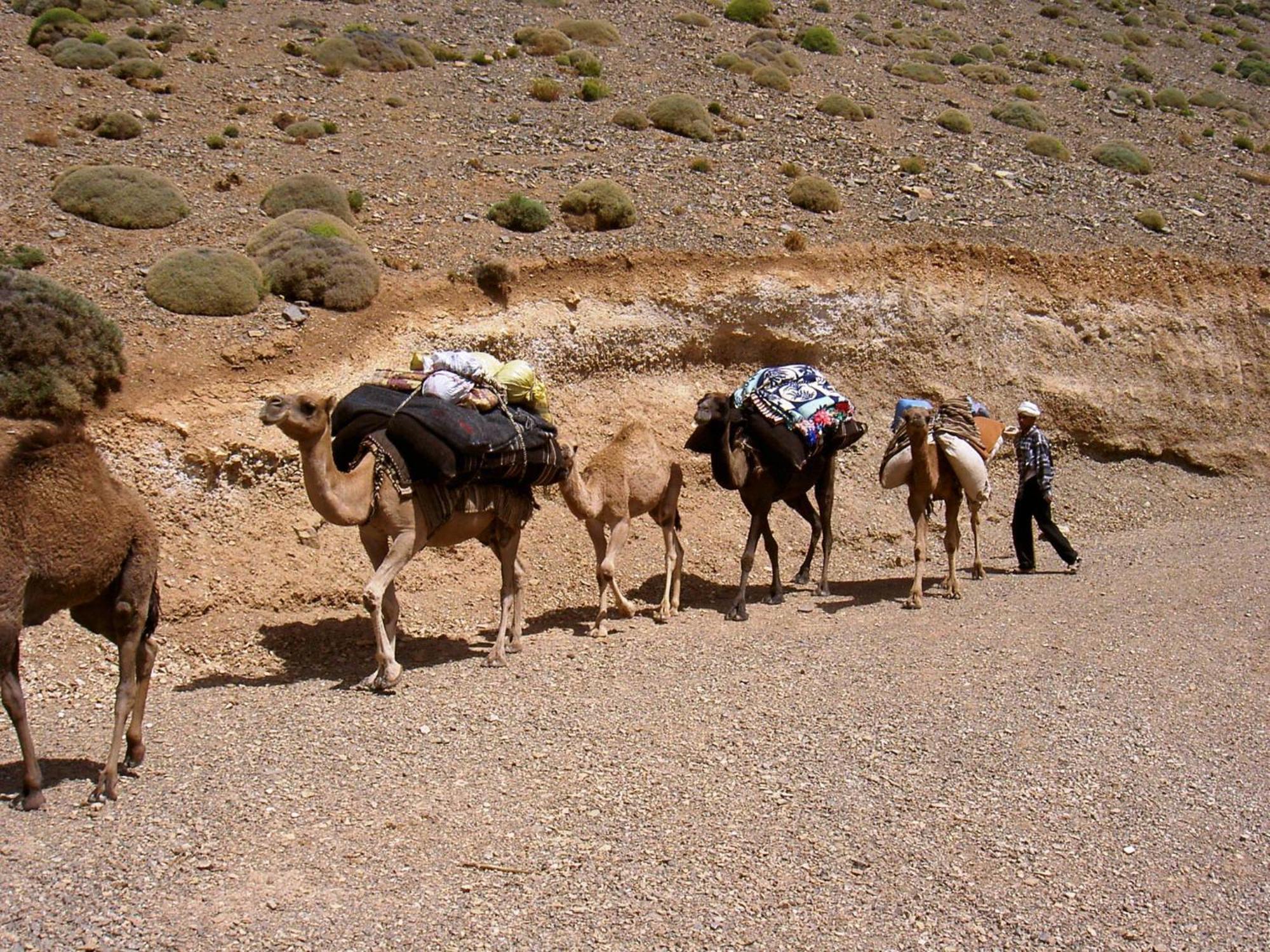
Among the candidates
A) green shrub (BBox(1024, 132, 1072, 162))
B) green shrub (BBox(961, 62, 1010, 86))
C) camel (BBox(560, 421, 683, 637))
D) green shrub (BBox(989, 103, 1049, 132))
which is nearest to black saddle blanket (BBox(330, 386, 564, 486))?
camel (BBox(560, 421, 683, 637))

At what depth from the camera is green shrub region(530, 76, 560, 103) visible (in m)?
28.5

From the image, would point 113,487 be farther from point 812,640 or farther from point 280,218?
point 280,218

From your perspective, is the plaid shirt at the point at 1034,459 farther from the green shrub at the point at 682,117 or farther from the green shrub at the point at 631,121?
the green shrub at the point at 631,121

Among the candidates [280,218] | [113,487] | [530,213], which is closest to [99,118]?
[280,218]

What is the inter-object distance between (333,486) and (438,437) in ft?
3.66

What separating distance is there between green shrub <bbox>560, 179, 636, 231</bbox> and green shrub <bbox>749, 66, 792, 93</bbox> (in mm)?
14061

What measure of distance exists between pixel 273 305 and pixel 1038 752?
36.5ft

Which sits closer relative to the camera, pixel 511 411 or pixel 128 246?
pixel 511 411

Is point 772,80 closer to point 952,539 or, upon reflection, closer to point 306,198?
point 306,198

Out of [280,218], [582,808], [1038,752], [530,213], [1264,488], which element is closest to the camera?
[582,808]

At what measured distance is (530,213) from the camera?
19531 millimetres

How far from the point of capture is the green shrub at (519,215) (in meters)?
19.5

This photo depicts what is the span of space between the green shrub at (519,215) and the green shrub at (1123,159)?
1829 cm

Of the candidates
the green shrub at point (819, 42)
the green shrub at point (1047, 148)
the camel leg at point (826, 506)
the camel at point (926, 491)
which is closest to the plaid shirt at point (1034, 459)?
the camel at point (926, 491)
